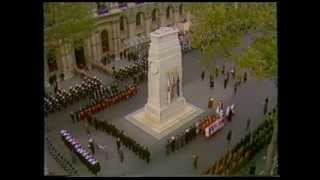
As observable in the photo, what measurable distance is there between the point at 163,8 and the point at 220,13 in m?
2.36

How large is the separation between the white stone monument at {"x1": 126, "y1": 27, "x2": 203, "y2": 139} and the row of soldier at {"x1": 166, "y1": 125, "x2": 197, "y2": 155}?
0.61m

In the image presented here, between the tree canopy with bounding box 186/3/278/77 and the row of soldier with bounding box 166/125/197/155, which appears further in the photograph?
the row of soldier with bounding box 166/125/197/155

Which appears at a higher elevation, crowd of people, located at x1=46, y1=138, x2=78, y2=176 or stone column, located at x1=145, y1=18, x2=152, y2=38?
stone column, located at x1=145, y1=18, x2=152, y2=38

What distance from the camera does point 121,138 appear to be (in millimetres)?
15352

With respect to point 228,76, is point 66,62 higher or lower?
higher

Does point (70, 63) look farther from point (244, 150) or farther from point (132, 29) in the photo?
point (244, 150)

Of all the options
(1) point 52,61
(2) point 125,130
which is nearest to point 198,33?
(2) point 125,130

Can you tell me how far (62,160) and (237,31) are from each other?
26.4 feet

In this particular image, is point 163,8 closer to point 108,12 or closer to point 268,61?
point 108,12

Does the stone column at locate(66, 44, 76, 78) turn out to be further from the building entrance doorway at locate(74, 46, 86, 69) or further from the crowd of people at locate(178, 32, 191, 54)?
the crowd of people at locate(178, 32, 191, 54)

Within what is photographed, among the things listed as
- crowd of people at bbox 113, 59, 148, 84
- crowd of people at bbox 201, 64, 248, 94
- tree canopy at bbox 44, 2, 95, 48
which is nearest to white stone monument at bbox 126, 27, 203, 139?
crowd of people at bbox 113, 59, 148, 84

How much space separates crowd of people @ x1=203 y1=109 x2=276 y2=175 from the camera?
46.2 feet

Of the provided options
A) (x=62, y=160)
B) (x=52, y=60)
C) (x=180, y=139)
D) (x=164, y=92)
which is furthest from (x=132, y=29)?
(x=62, y=160)

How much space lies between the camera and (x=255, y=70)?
1509 cm
